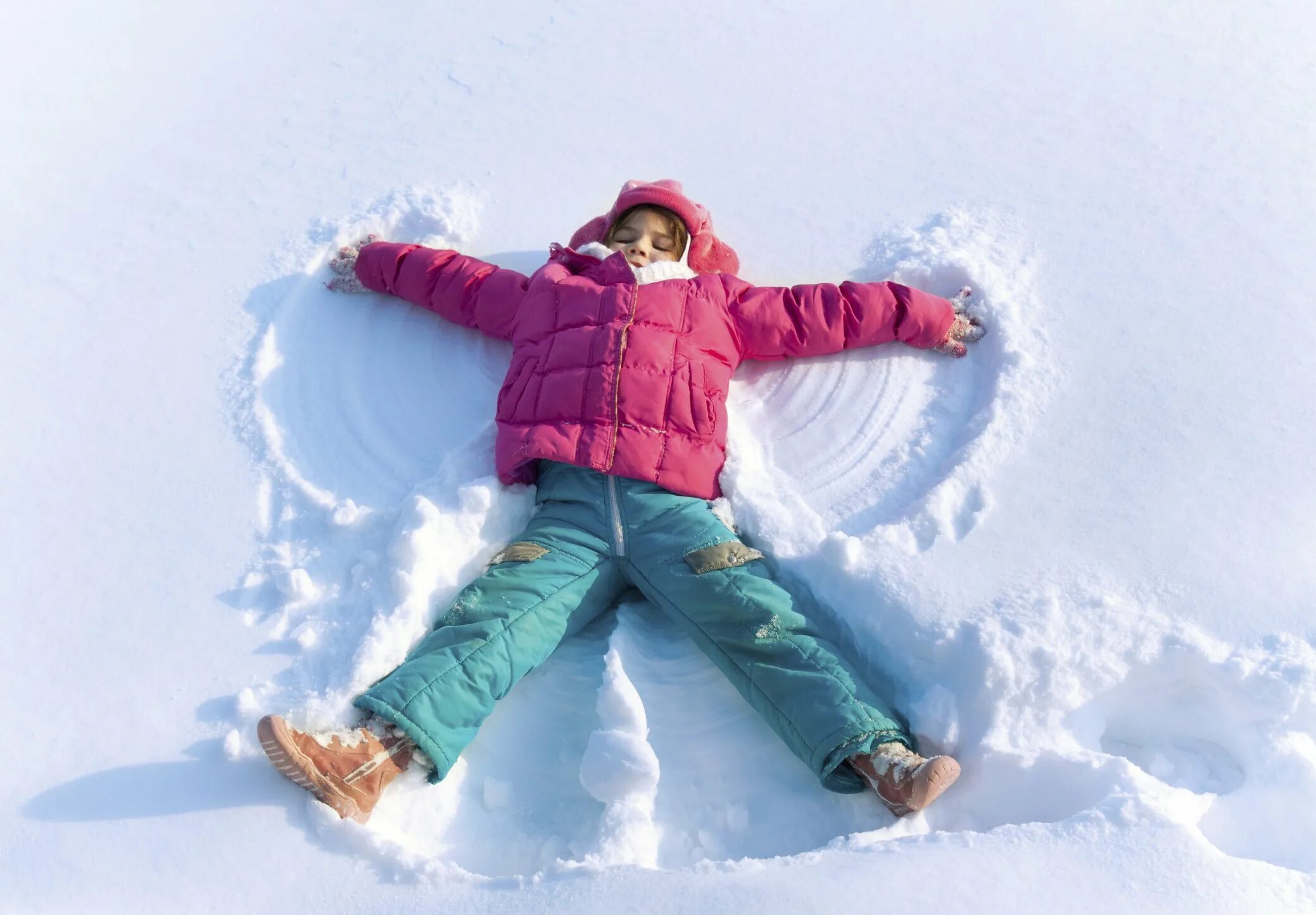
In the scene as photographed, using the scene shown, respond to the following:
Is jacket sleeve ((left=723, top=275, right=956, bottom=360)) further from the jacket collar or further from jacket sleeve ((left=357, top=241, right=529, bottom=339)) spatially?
jacket sleeve ((left=357, top=241, right=529, bottom=339))

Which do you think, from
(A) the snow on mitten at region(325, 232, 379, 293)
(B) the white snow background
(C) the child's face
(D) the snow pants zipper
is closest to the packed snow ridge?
(B) the white snow background

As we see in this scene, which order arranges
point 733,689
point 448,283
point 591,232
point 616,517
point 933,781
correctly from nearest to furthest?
point 933,781, point 733,689, point 616,517, point 448,283, point 591,232

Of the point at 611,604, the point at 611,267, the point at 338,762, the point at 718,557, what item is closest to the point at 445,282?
the point at 611,267

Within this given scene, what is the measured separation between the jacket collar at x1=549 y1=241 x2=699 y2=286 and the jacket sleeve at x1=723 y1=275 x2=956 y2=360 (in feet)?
0.46

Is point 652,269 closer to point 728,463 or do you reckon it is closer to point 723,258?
point 723,258

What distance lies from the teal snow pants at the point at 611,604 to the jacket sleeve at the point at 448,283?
1.63 ft

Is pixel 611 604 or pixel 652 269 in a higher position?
pixel 652 269

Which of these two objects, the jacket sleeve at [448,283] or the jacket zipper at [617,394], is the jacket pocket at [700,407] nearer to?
the jacket zipper at [617,394]

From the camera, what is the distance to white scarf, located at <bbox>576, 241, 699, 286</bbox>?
2.45 metres

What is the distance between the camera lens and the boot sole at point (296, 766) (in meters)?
1.74

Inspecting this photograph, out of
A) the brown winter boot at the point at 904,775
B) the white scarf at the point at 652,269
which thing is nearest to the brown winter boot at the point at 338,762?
the brown winter boot at the point at 904,775

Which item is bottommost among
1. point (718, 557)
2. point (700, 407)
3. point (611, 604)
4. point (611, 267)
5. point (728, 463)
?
point (611, 604)

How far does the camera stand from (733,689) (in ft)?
6.71

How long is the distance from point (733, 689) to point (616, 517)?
1.42ft
